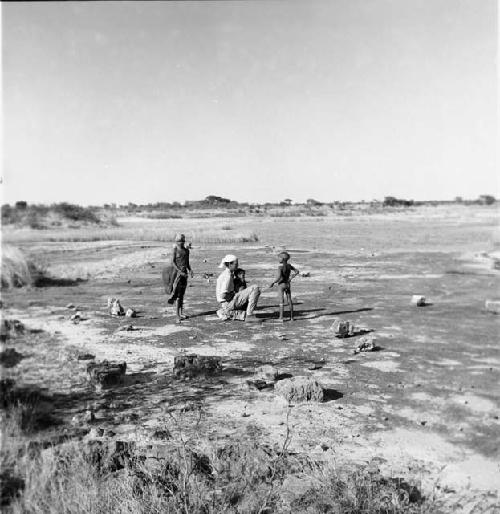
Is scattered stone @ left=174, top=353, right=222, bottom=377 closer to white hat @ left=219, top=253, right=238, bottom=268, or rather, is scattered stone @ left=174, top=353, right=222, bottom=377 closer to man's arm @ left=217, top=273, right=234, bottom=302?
man's arm @ left=217, top=273, right=234, bottom=302

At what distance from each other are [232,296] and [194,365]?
141 cm

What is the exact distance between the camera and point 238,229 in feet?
28.0

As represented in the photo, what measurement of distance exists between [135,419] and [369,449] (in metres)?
2.79

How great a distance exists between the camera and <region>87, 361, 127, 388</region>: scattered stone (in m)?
6.83

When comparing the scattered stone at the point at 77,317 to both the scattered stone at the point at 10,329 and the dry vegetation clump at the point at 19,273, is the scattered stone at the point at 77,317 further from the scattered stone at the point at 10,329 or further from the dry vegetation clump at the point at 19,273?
the dry vegetation clump at the point at 19,273

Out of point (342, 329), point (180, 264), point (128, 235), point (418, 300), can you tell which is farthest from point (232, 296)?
point (128, 235)

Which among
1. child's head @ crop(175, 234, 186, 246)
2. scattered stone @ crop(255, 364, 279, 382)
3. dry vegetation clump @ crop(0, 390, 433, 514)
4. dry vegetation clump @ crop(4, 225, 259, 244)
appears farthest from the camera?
dry vegetation clump @ crop(4, 225, 259, 244)

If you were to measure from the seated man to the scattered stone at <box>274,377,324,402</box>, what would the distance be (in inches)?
72.9

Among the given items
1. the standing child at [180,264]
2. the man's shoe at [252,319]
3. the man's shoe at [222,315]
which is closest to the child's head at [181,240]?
the standing child at [180,264]

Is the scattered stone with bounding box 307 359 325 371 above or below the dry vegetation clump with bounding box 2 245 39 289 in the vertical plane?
below

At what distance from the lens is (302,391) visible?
6105 millimetres

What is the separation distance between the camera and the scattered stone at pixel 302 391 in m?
6.10

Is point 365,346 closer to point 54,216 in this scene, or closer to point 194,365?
point 194,365

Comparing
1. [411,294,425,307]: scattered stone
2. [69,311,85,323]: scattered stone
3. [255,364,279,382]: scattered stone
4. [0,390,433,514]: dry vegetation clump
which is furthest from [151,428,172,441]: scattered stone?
[411,294,425,307]: scattered stone
